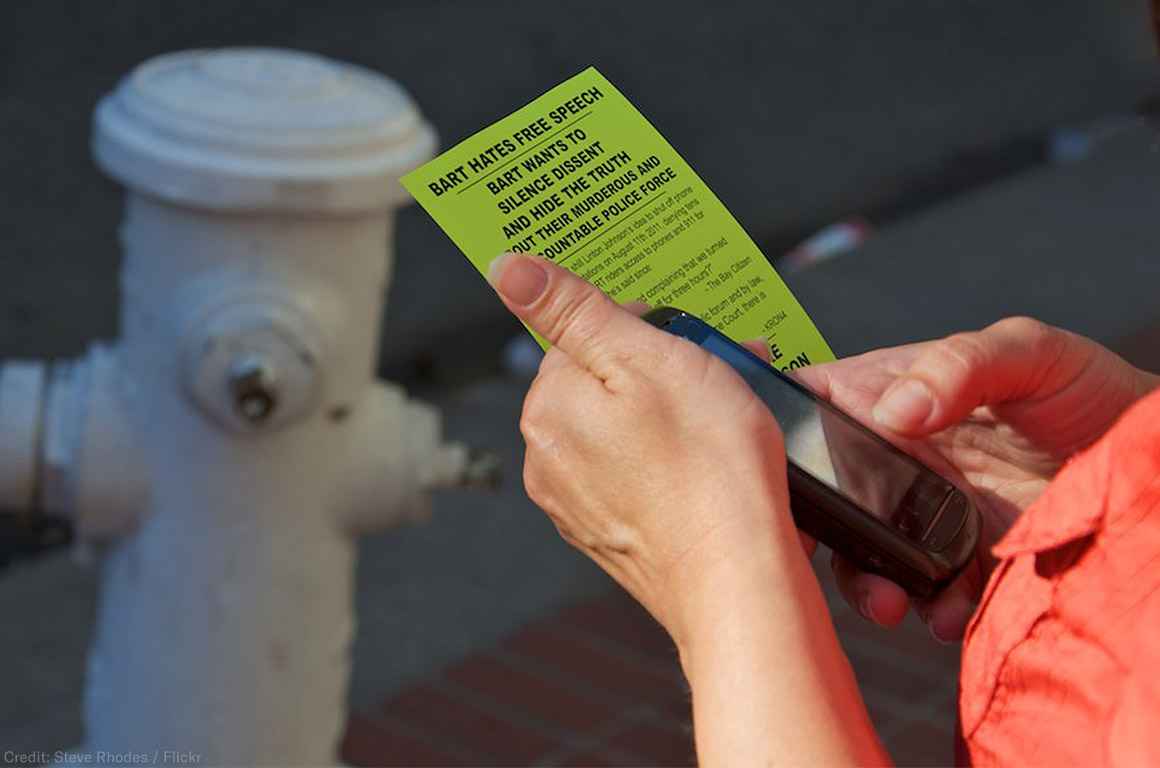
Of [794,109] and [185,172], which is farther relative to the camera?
[794,109]

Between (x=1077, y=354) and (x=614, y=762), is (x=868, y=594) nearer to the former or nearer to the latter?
(x=1077, y=354)

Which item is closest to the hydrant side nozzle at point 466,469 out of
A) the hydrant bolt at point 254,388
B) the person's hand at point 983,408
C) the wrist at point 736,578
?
the hydrant bolt at point 254,388

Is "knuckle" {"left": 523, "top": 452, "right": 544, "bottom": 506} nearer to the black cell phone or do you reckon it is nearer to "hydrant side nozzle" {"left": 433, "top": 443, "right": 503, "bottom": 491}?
the black cell phone

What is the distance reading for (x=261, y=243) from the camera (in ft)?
8.55

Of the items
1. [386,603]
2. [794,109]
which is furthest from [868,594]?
[794,109]

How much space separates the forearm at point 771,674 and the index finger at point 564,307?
24 centimetres

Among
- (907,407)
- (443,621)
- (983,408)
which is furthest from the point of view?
(443,621)

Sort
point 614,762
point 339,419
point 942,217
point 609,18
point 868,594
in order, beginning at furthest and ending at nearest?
point 609,18 → point 942,217 → point 614,762 → point 339,419 → point 868,594

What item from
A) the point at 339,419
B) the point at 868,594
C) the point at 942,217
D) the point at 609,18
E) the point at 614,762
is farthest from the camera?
the point at 609,18

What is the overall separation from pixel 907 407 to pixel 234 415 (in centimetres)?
135

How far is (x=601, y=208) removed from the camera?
156cm

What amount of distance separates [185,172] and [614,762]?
4.95 ft

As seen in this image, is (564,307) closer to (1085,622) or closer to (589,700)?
(1085,622)

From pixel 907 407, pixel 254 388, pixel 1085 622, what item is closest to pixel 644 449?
pixel 907 407
